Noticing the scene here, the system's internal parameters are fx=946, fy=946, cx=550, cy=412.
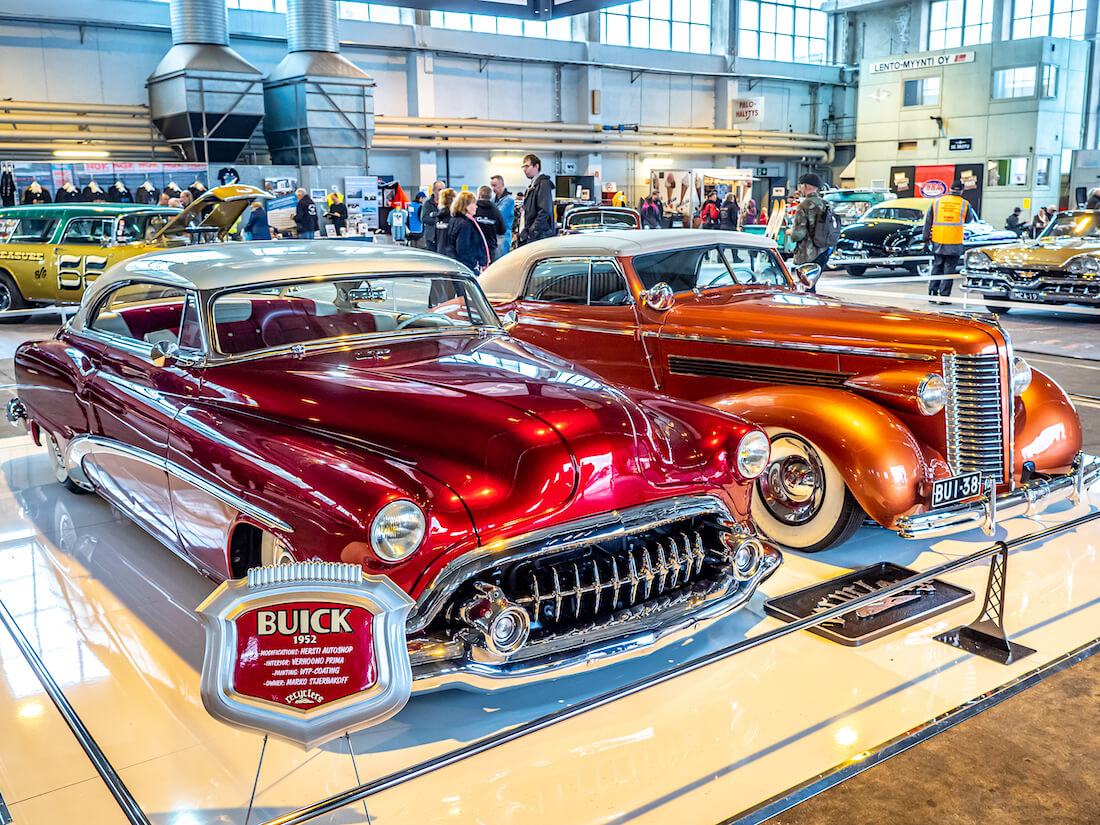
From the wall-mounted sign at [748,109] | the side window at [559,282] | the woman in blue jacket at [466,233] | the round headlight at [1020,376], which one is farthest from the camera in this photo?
the wall-mounted sign at [748,109]

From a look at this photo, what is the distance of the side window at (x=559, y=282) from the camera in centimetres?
573

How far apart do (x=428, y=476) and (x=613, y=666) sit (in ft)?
3.82

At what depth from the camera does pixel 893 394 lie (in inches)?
179

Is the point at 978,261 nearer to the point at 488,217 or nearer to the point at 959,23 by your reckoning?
the point at 488,217

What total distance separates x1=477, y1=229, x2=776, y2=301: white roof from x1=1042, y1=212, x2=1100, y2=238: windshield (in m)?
9.28

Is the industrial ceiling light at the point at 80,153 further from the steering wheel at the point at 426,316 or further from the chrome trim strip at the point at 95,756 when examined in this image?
the chrome trim strip at the point at 95,756

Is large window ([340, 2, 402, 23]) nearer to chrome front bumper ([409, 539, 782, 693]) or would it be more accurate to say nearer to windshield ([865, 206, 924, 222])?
windshield ([865, 206, 924, 222])

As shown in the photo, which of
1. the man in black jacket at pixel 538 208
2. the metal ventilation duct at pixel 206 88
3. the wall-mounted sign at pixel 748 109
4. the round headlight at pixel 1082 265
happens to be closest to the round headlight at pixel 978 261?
the round headlight at pixel 1082 265

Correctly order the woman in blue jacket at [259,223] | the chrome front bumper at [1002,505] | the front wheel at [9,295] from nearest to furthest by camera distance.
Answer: the chrome front bumper at [1002,505]
the front wheel at [9,295]
the woman in blue jacket at [259,223]

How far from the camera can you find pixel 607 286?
5.58 meters

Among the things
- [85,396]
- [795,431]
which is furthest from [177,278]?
[795,431]

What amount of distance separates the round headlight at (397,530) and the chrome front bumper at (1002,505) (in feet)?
7.51

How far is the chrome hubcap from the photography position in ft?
14.8

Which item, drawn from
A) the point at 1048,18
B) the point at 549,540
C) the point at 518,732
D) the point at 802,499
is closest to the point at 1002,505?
the point at 802,499
